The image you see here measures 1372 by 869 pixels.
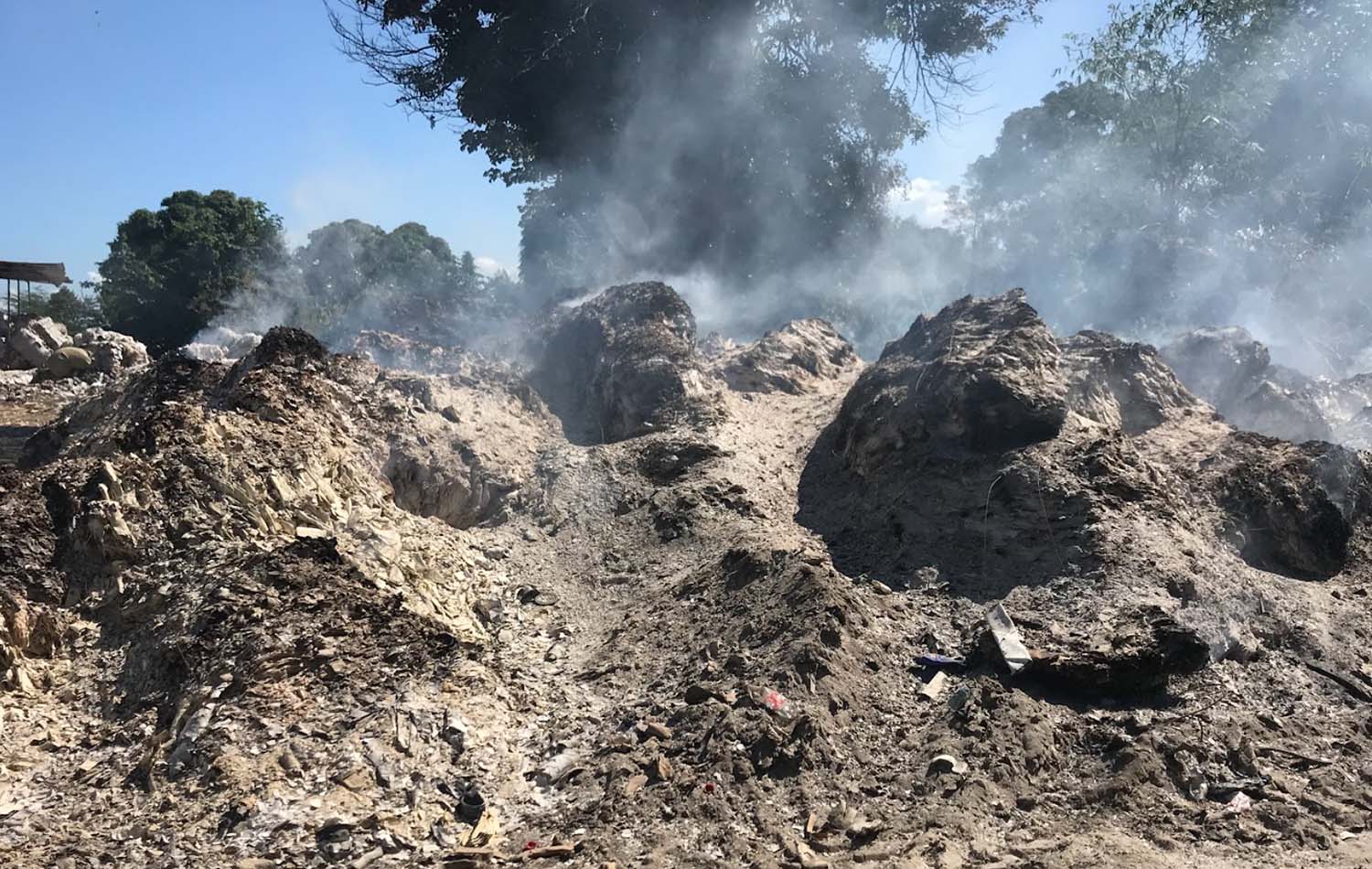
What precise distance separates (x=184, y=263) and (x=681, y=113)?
9.62 m

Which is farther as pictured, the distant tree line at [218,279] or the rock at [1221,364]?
the distant tree line at [218,279]

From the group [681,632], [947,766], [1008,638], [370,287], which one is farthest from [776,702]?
[370,287]

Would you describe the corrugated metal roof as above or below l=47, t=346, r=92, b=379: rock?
above

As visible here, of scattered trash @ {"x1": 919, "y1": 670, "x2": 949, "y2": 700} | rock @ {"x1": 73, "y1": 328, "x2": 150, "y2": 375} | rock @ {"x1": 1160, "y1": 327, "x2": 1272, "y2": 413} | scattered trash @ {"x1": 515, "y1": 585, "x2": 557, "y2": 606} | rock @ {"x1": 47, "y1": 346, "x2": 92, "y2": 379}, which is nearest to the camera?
scattered trash @ {"x1": 919, "y1": 670, "x2": 949, "y2": 700}


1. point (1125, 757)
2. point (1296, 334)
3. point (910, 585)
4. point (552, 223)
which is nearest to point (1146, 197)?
point (1296, 334)

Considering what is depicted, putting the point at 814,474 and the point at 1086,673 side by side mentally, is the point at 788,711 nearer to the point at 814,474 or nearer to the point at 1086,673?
the point at 1086,673

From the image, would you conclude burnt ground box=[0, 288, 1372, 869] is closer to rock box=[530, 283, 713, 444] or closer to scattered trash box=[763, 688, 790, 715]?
scattered trash box=[763, 688, 790, 715]

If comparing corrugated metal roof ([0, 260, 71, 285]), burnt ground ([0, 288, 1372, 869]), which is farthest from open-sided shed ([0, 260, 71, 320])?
burnt ground ([0, 288, 1372, 869])

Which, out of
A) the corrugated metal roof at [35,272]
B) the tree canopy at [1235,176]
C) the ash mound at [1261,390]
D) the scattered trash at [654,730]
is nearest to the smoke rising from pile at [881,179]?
the tree canopy at [1235,176]

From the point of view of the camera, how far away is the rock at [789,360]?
34.2ft

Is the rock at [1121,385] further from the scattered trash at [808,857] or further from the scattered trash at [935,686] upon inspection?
the scattered trash at [808,857]

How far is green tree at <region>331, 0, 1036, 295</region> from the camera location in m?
14.8

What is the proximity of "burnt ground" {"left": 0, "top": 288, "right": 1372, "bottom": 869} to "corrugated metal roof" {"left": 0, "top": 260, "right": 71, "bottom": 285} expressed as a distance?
757cm

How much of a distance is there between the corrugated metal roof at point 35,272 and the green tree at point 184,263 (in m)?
2.24
